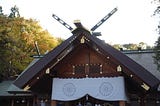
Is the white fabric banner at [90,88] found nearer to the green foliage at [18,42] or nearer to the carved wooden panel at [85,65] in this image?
the carved wooden panel at [85,65]

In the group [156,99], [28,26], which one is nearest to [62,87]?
[156,99]

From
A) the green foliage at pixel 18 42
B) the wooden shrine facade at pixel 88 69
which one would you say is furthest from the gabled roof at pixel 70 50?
the green foliage at pixel 18 42

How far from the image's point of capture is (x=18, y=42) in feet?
95.6

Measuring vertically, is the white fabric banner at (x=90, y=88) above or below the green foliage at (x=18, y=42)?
below

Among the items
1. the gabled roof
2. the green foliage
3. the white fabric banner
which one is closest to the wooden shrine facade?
the gabled roof

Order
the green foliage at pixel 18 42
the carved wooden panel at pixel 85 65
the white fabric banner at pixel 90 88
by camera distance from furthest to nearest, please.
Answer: the green foliage at pixel 18 42, the carved wooden panel at pixel 85 65, the white fabric banner at pixel 90 88

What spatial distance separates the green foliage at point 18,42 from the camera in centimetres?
2667

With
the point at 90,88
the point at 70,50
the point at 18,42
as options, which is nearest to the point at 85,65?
the point at 70,50

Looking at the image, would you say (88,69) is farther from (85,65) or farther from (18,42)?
(18,42)

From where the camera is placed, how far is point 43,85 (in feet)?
44.9

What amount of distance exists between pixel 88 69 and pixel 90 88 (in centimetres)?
93

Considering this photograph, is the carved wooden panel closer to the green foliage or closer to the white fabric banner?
the white fabric banner

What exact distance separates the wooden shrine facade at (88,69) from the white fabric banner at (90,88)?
7.1 inches

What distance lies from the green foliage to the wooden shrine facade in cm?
1361
